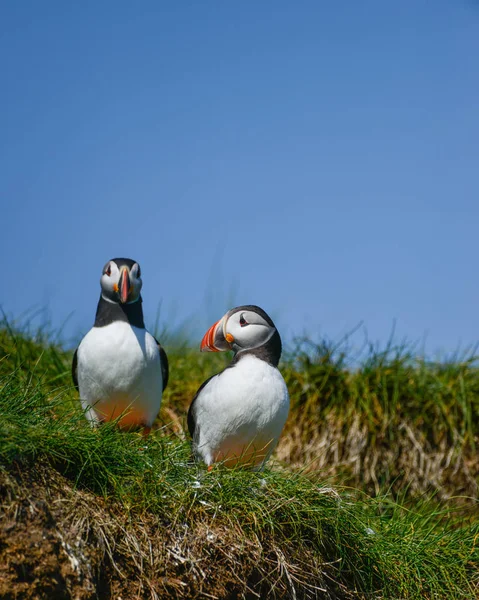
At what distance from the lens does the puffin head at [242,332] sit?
15.1 feet

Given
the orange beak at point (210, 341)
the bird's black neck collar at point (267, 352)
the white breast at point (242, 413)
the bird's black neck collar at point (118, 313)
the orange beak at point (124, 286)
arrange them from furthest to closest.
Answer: the bird's black neck collar at point (118, 313)
the orange beak at point (124, 286)
the orange beak at point (210, 341)
the bird's black neck collar at point (267, 352)
the white breast at point (242, 413)

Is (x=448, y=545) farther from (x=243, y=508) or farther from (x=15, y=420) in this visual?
(x=15, y=420)

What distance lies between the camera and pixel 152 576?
12.3 feet

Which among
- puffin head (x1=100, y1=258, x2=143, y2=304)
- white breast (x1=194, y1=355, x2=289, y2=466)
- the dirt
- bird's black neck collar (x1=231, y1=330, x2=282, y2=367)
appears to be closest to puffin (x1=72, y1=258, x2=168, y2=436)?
puffin head (x1=100, y1=258, x2=143, y2=304)

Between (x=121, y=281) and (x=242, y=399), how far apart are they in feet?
3.85

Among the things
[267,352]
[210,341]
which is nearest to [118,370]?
[210,341]

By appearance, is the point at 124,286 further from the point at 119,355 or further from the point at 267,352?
the point at 267,352

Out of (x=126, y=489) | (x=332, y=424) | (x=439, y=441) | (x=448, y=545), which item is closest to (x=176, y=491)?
(x=126, y=489)

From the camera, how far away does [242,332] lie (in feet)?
15.1

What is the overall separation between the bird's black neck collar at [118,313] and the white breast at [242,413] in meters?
0.79

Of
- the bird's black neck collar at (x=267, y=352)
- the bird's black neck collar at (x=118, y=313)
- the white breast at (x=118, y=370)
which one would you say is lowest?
the white breast at (x=118, y=370)

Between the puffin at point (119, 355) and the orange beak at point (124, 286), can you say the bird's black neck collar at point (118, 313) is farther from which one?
the orange beak at point (124, 286)

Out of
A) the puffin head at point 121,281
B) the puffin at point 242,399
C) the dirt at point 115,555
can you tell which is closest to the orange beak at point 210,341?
the puffin at point 242,399

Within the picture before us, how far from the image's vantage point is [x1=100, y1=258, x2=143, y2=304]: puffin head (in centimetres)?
490
